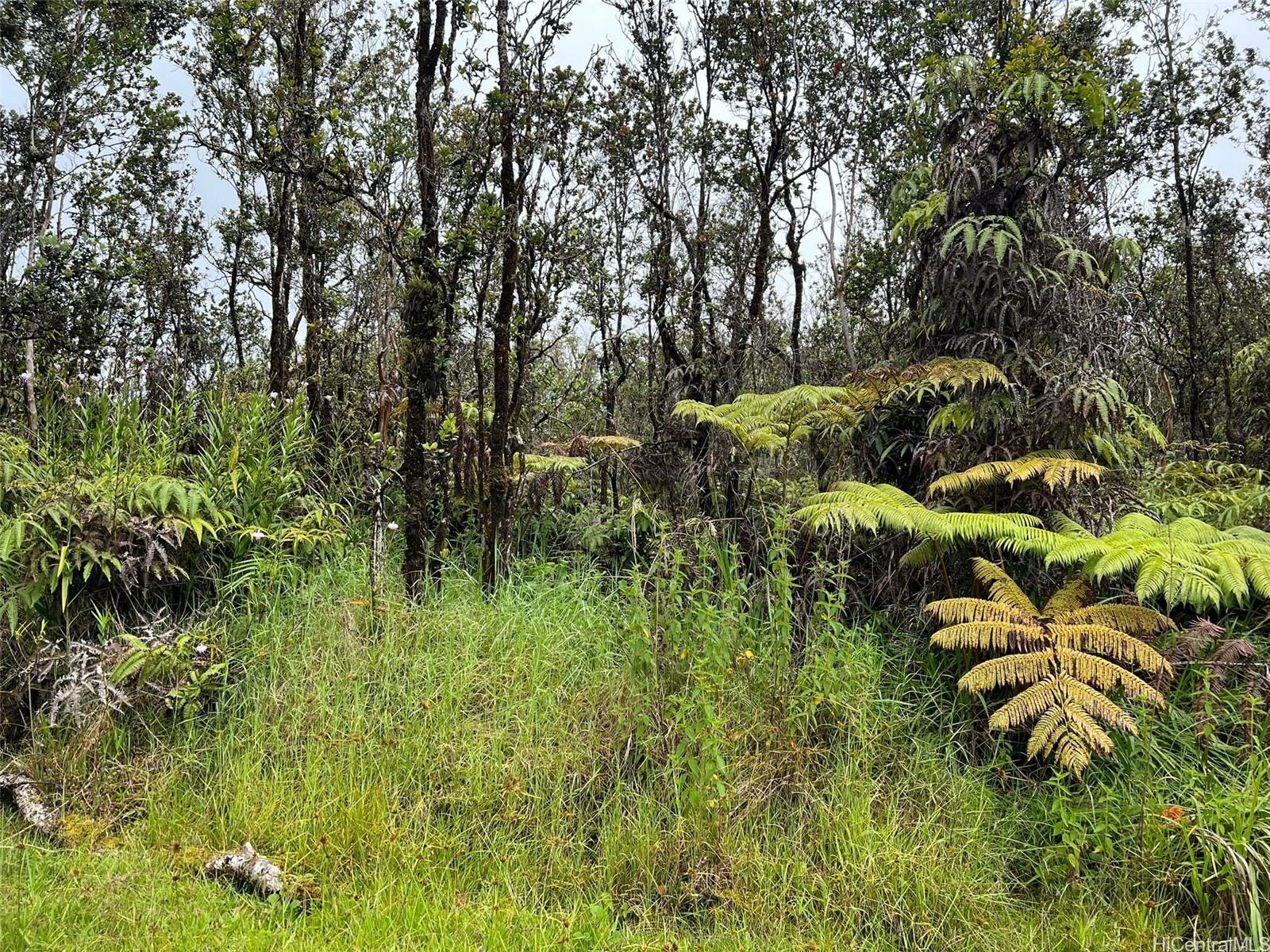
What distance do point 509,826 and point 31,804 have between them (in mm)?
2127

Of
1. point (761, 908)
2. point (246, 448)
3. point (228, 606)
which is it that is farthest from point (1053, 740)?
point (246, 448)

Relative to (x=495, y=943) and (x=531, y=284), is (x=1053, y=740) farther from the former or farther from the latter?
(x=531, y=284)

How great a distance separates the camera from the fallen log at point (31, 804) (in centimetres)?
312

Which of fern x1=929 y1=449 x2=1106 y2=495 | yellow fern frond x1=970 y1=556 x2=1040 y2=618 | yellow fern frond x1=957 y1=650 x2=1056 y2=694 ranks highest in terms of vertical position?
fern x1=929 y1=449 x2=1106 y2=495

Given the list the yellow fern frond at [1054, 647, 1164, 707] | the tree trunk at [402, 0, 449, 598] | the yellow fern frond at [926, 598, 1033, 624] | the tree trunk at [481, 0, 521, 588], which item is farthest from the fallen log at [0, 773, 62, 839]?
the yellow fern frond at [1054, 647, 1164, 707]

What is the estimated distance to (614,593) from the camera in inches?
182

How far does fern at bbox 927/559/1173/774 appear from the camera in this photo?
3.11m

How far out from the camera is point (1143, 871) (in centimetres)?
290

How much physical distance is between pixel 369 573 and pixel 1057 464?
408cm

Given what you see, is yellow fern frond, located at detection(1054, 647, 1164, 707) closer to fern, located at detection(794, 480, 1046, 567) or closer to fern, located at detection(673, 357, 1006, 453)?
fern, located at detection(794, 480, 1046, 567)

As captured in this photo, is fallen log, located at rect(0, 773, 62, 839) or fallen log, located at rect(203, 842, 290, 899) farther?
fallen log, located at rect(0, 773, 62, 839)

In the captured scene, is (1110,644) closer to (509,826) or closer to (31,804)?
(509,826)

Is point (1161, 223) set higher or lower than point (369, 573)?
higher

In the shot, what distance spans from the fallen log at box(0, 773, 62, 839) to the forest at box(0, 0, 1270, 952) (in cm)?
2
